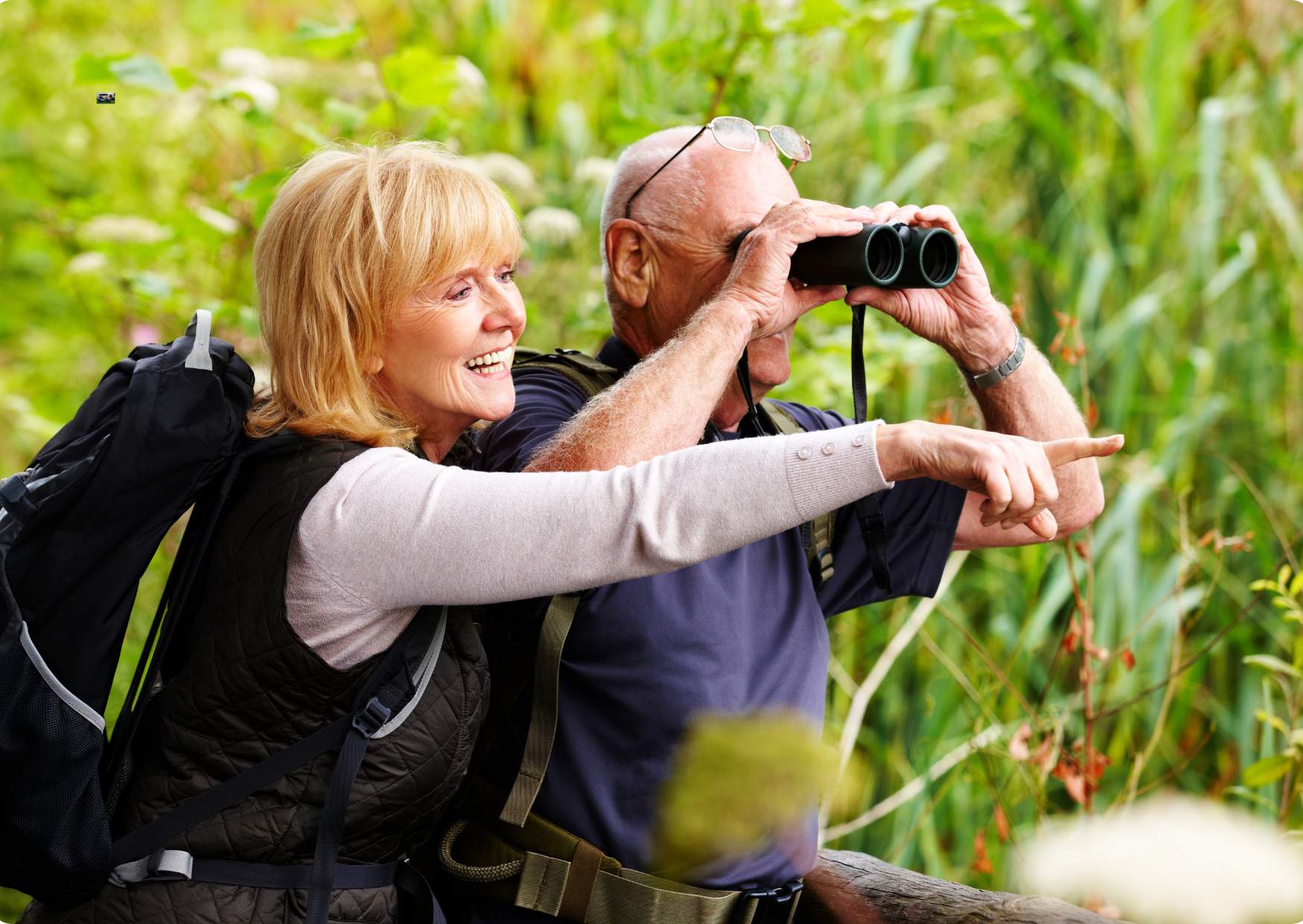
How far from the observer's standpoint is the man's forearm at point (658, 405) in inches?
60.6

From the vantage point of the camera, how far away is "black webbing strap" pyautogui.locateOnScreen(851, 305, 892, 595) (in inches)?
71.0

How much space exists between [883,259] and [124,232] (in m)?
2.00

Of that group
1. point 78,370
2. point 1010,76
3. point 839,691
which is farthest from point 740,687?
point 78,370

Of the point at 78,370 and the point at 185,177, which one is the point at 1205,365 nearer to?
the point at 185,177

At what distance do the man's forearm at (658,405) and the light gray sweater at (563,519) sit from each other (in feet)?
1.13

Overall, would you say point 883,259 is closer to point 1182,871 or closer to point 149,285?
point 1182,871

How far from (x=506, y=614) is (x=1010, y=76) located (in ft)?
9.41

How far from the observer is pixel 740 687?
5.36 ft

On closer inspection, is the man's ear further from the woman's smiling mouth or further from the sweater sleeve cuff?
the sweater sleeve cuff

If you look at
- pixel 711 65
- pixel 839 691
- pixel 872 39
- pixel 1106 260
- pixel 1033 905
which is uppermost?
pixel 872 39

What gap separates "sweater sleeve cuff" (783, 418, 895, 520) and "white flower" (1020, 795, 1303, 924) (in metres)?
0.73

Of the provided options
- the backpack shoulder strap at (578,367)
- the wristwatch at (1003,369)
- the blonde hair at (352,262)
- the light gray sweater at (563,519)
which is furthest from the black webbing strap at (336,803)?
the wristwatch at (1003,369)

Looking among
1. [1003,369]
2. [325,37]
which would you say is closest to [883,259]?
[1003,369]

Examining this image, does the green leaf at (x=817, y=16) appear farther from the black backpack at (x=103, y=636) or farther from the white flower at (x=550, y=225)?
the black backpack at (x=103, y=636)
